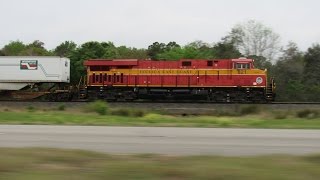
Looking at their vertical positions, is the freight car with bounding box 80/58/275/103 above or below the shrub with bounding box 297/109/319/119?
above

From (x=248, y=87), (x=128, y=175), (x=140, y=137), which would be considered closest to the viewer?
(x=128, y=175)

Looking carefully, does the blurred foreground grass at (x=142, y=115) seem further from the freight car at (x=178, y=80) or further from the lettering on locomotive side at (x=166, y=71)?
the lettering on locomotive side at (x=166, y=71)

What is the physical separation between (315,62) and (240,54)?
10.2 meters

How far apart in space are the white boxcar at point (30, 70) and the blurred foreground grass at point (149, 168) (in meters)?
34.0

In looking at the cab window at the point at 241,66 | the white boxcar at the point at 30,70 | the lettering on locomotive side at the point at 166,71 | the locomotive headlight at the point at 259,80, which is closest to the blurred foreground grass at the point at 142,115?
the locomotive headlight at the point at 259,80

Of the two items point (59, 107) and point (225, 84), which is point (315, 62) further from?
point (59, 107)

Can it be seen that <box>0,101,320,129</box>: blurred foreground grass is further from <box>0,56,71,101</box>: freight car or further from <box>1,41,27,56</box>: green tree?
<box>1,41,27,56</box>: green tree

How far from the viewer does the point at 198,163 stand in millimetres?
7504

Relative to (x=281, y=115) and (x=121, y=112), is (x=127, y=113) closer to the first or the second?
(x=121, y=112)

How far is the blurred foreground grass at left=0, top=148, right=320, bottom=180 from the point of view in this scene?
6453mm

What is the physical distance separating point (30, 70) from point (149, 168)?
36.5 m

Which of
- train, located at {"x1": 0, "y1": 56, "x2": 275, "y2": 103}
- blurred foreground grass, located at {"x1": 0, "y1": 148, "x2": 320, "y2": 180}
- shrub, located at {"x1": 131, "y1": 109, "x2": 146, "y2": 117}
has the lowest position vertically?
shrub, located at {"x1": 131, "y1": 109, "x2": 146, "y2": 117}

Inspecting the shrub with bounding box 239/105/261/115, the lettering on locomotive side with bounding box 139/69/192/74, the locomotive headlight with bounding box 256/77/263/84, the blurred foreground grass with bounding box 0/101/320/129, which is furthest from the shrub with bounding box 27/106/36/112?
the locomotive headlight with bounding box 256/77/263/84

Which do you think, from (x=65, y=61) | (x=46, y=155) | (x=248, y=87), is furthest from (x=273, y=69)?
(x=46, y=155)
